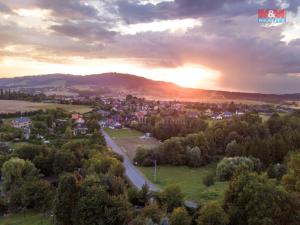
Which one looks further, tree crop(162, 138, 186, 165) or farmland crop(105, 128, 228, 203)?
tree crop(162, 138, 186, 165)

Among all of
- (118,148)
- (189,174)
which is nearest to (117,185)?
(189,174)

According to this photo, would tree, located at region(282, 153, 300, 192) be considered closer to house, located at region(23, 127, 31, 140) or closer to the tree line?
the tree line

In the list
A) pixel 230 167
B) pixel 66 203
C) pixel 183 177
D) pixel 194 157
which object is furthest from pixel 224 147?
pixel 66 203

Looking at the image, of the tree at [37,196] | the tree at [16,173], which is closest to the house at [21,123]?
the tree at [16,173]

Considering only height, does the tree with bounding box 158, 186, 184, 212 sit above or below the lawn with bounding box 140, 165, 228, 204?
above

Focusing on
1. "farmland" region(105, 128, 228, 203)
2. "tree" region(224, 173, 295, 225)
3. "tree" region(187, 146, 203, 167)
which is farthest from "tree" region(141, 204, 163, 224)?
"tree" region(187, 146, 203, 167)
